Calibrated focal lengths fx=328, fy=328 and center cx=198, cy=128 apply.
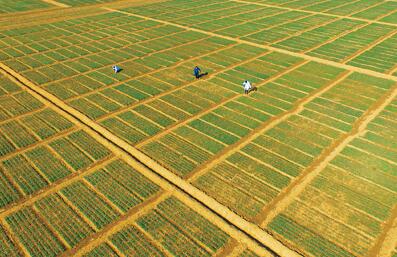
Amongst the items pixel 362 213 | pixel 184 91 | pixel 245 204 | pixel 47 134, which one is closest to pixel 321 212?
pixel 362 213

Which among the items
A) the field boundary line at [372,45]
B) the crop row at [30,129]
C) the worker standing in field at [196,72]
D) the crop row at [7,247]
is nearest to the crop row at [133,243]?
the crop row at [7,247]

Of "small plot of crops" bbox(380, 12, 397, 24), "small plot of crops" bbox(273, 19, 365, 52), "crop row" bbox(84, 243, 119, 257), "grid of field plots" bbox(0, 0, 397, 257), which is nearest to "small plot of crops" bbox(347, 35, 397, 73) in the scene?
"grid of field plots" bbox(0, 0, 397, 257)

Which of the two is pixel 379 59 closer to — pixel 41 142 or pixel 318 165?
pixel 318 165

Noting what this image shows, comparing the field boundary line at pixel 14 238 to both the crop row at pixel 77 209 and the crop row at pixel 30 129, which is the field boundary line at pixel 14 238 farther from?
the crop row at pixel 30 129

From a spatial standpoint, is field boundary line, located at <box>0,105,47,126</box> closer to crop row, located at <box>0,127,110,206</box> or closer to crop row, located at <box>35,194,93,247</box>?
crop row, located at <box>0,127,110,206</box>

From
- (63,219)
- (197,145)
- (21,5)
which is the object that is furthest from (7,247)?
(21,5)

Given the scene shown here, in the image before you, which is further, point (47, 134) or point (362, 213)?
point (47, 134)

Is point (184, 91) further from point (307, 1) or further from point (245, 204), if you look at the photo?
point (307, 1)
